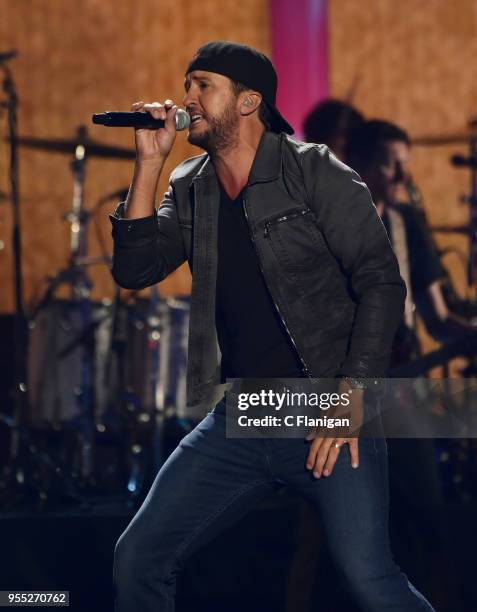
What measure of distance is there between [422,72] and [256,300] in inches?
219

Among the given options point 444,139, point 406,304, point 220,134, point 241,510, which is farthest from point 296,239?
point 444,139

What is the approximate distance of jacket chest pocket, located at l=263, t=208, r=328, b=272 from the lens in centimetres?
283

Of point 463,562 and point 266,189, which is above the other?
point 266,189

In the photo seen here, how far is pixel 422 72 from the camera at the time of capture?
26.2ft

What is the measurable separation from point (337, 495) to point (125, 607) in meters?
0.59

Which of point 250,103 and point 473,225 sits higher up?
point 250,103

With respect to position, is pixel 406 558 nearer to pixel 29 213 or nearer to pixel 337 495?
pixel 337 495

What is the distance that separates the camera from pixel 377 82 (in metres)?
7.97

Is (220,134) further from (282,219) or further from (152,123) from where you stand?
(282,219)

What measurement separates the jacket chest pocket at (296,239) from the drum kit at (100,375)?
293 cm

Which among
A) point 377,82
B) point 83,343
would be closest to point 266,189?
point 83,343

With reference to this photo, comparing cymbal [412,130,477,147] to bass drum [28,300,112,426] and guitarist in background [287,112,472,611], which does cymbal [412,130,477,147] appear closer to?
guitarist in background [287,112,472,611]

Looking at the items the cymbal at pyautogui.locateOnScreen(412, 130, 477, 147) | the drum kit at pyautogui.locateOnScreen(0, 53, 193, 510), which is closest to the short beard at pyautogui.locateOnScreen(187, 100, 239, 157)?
the drum kit at pyautogui.locateOnScreen(0, 53, 193, 510)

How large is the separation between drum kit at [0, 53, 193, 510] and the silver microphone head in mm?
2904
